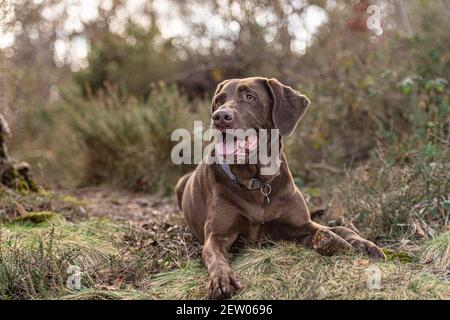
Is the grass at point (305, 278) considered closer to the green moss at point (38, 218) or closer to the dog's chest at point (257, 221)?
the dog's chest at point (257, 221)

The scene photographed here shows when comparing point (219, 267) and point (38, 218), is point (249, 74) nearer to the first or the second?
point (38, 218)

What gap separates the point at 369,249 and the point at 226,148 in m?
1.22

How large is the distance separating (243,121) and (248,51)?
6.15m

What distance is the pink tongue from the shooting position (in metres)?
3.92


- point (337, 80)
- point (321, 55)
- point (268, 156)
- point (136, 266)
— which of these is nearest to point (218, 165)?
point (268, 156)

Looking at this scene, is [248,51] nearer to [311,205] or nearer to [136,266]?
[311,205]

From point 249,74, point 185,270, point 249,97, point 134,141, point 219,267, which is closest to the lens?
point 219,267

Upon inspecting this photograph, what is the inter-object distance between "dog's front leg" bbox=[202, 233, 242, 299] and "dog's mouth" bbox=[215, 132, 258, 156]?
0.60 metres

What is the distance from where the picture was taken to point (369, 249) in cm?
374

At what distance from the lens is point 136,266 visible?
3.71 metres

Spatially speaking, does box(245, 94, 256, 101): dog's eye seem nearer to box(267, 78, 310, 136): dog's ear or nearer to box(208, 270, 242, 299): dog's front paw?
box(267, 78, 310, 136): dog's ear

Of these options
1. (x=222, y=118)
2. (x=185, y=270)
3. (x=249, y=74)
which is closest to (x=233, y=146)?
(x=222, y=118)

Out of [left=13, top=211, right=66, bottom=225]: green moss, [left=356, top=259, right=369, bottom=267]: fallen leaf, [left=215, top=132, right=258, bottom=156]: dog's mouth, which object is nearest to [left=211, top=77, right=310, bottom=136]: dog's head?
[left=215, top=132, right=258, bottom=156]: dog's mouth

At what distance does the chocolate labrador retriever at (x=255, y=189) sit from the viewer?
3.93 meters
